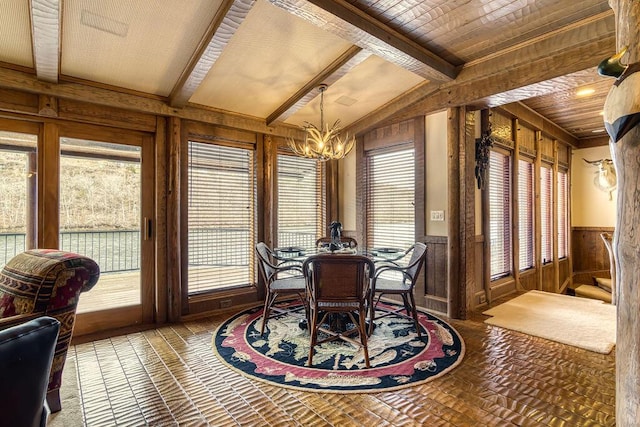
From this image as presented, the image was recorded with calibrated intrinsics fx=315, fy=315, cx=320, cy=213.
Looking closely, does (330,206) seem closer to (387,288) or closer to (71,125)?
(387,288)

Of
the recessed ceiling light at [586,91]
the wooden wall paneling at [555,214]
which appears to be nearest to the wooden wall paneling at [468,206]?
the recessed ceiling light at [586,91]

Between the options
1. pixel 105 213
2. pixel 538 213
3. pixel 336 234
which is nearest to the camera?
pixel 105 213

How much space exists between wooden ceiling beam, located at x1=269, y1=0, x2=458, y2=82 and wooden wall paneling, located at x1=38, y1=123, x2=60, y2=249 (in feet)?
8.34

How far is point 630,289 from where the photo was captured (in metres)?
1.32

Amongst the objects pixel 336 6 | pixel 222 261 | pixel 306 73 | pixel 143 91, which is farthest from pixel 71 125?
pixel 336 6

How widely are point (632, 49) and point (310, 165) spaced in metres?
3.92

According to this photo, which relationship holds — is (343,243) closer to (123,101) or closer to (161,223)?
(161,223)

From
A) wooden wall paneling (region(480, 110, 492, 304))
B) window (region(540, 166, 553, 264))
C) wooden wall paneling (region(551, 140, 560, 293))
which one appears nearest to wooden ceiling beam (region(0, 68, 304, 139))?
wooden wall paneling (region(480, 110, 492, 304))

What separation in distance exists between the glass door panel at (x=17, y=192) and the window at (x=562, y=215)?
319 inches

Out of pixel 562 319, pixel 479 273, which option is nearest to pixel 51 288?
pixel 479 273

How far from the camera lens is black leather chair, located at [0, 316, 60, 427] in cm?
87

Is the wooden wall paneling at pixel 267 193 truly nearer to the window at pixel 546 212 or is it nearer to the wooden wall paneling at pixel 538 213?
the wooden wall paneling at pixel 538 213

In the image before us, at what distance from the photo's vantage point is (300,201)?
4.82 meters

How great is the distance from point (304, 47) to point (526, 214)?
4.50 meters
